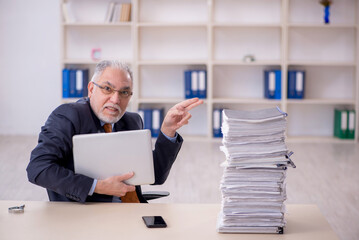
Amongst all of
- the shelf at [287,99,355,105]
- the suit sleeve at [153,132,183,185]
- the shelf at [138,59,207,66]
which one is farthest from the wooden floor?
the suit sleeve at [153,132,183,185]

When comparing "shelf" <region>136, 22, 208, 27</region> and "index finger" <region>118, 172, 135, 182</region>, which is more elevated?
"shelf" <region>136, 22, 208, 27</region>

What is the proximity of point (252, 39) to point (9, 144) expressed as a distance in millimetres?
3029

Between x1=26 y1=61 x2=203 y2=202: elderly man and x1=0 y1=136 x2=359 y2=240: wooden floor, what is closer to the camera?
x1=26 y1=61 x2=203 y2=202: elderly man

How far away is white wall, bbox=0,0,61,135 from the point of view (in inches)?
283

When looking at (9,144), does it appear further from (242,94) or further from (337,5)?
(337,5)

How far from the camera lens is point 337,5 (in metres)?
7.08

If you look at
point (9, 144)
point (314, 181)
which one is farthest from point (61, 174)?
point (9, 144)

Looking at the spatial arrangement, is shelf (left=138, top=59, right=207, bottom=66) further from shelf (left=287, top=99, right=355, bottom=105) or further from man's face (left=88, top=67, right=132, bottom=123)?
man's face (left=88, top=67, right=132, bottom=123)

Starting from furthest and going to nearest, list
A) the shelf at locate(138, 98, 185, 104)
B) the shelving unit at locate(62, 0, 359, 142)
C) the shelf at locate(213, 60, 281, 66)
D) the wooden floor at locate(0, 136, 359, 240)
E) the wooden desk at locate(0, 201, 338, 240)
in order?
1. the shelving unit at locate(62, 0, 359, 142)
2. the shelf at locate(138, 98, 185, 104)
3. the shelf at locate(213, 60, 281, 66)
4. the wooden floor at locate(0, 136, 359, 240)
5. the wooden desk at locate(0, 201, 338, 240)

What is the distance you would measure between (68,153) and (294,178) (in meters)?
3.18

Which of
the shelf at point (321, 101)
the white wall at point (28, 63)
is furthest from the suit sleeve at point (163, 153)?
the white wall at point (28, 63)

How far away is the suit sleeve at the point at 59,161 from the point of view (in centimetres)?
221

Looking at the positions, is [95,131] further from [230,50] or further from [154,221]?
[230,50]

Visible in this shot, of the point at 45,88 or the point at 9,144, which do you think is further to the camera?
the point at 45,88
